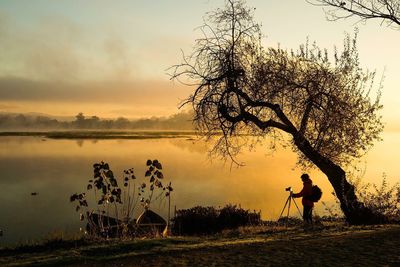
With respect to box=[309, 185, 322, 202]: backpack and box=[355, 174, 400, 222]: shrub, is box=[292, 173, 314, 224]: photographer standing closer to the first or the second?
box=[309, 185, 322, 202]: backpack

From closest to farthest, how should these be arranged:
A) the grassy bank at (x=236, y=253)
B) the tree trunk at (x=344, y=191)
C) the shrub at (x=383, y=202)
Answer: the grassy bank at (x=236, y=253) → the tree trunk at (x=344, y=191) → the shrub at (x=383, y=202)

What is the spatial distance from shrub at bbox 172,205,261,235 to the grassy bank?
30.3ft

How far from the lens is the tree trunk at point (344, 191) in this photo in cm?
2223

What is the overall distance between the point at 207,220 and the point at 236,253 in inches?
508

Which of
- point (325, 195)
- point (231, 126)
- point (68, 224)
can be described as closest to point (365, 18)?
point (231, 126)

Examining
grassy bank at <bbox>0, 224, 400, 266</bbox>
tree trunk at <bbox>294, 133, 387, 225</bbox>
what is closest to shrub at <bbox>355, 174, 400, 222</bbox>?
tree trunk at <bbox>294, 133, 387, 225</bbox>

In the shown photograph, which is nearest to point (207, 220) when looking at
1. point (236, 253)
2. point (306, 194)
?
point (306, 194)

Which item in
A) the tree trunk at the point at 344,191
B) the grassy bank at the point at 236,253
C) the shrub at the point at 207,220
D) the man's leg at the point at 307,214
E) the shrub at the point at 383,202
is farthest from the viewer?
the shrub at the point at 207,220

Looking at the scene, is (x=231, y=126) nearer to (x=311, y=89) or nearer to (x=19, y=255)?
(x=311, y=89)

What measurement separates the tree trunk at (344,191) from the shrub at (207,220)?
20.4 feet

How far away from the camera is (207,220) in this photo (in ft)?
85.7

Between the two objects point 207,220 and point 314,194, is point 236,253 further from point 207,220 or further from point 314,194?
point 207,220

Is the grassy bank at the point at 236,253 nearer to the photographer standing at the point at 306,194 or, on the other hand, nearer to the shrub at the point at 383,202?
the photographer standing at the point at 306,194

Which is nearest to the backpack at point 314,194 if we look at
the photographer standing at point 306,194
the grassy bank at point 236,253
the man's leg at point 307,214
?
the photographer standing at point 306,194
